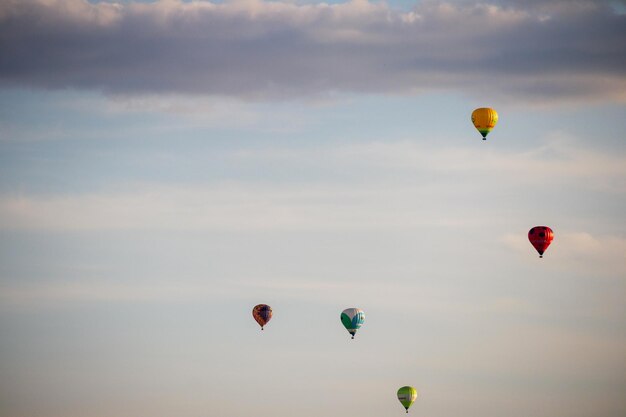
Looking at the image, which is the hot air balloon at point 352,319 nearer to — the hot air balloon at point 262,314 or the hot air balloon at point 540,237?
the hot air balloon at point 262,314

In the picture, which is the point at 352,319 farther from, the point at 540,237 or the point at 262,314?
the point at 540,237

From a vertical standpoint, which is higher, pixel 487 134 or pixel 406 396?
pixel 487 134

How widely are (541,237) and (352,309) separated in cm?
1960

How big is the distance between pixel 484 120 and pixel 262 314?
27.0 meters

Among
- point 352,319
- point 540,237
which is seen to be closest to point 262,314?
point 352,319


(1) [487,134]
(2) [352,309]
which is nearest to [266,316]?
(2) [352,309]

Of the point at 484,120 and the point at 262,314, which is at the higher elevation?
the point at 484,120

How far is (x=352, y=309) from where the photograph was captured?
14962 centimetres

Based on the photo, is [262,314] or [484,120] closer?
[484,120]

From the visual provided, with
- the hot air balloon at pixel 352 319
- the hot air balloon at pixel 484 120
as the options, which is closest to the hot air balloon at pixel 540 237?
the hot air balloon at pixel 484 120

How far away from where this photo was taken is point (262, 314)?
492 ft

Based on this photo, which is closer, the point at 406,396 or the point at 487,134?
the point at 487,134

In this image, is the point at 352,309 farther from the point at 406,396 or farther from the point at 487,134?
Answer: the point at 487,134

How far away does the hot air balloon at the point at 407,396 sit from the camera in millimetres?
152125
